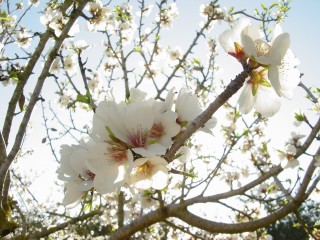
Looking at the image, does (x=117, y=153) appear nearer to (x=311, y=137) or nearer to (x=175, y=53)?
(x=311, y=137)

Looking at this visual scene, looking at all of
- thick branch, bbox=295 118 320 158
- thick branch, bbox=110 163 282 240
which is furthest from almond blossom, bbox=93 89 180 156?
thick branch, bbox=295 118 320 158

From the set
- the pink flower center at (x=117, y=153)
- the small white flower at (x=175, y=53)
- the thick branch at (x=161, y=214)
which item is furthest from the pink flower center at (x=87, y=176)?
the small white flower at (x=175, y=53)

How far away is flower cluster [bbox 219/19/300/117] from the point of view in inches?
33.1

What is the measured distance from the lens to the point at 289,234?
22.9 meters

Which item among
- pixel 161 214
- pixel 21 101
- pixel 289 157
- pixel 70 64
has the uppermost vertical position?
pixel 70 64

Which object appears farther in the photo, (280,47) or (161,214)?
(161,214)

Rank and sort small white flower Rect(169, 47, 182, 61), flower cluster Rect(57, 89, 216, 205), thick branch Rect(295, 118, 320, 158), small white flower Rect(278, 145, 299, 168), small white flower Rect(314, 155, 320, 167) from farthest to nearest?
small white flower Rect(169, 47, 182, 61) → small white flower Rect(278, 145, 299, 168) → thick branch Rect(295, 118, 320, 158) → small white flower Rect(314, 155, 320, 167) → flower cluster Rect(57, 89, 216, 205)

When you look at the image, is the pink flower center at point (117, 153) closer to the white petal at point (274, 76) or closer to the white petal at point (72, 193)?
the white petal at point (72, 193)

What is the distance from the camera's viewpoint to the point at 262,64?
846 mm

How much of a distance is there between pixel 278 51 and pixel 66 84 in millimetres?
4550

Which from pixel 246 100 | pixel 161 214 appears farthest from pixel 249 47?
pixel 161 214

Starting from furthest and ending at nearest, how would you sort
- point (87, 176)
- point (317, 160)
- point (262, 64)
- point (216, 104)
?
point (317, 160) → point (87, 176) → point (262, 64) → point (216, 104)

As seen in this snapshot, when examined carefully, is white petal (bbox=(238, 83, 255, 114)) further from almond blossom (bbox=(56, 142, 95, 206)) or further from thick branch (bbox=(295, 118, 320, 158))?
thick branch (bbox=(295, 118, 320, 158))

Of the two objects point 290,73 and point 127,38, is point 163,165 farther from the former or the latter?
point 127,38
